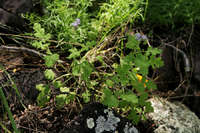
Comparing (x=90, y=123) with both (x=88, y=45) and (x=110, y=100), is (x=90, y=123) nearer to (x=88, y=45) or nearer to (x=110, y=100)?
(x=110, y=100)

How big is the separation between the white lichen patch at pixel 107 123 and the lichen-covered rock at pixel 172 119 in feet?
2.43

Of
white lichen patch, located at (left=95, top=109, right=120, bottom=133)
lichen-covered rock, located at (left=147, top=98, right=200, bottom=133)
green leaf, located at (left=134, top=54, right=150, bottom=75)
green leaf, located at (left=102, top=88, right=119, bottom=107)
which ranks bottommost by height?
lichen-covered rock, located at (left=147, top=98, right=200, bottom=133)

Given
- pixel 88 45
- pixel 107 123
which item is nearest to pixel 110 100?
pixel 107 123

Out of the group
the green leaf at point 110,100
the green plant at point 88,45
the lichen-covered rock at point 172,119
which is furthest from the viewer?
the lichen-covered rock at point 172,119

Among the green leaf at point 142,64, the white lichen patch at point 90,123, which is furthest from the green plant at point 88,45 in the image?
the white lichen patch at point 90,123

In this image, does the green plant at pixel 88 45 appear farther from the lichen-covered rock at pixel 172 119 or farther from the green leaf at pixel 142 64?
the lichen-covered rock at pixel 172 119

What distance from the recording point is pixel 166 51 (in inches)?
116

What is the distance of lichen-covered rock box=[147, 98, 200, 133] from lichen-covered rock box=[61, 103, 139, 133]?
2.26 ft

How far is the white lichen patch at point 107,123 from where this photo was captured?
1.74m

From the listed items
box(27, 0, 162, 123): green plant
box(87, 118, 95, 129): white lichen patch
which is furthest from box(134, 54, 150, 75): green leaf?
box(87, 118, 95, 129): white lichen patch

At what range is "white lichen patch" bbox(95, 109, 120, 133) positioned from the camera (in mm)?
1742

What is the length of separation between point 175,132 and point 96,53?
133 centimetres

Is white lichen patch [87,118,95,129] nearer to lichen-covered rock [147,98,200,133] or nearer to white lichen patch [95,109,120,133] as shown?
white lichen patch [95,109,120,133]

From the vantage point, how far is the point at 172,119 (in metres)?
2.48
